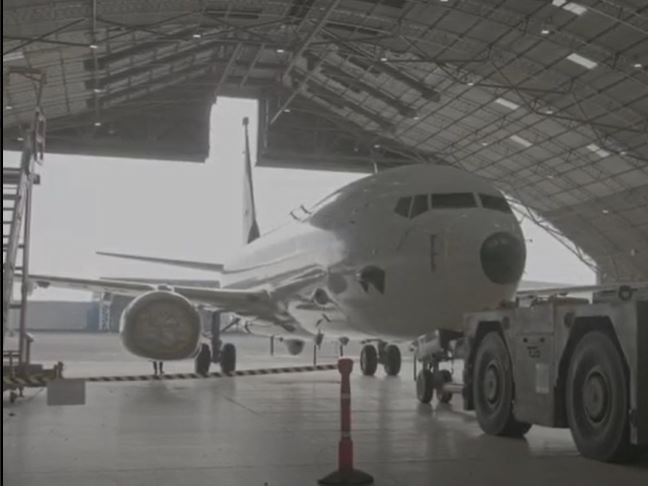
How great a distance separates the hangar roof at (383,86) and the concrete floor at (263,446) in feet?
44.7

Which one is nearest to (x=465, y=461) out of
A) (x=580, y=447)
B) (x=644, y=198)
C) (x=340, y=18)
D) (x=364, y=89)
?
(x=580, y=447)

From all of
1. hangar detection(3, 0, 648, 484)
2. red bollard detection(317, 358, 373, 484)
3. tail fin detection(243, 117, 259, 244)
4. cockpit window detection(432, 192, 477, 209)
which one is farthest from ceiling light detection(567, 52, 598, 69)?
red bollard detection(317, 358, 373, 484)

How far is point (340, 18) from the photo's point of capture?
88.3ft

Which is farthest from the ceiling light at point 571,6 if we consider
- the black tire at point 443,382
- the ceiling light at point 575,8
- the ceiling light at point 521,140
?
the black tire at point 443,382

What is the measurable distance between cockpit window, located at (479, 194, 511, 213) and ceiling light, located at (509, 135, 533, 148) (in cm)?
2374

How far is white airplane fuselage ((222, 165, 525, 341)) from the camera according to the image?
10.5m

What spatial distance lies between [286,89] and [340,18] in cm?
920

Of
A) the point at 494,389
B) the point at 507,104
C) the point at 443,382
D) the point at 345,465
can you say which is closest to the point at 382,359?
the point at 443,382

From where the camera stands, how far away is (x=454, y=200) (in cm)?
1150

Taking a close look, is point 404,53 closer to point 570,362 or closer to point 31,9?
point 31,9

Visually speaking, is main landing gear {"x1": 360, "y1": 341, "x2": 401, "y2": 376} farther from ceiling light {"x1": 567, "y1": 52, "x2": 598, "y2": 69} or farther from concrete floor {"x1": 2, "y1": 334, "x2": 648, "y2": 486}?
ceiling light {"x1": 567, "y1": 52, "x2": 598, "y2": 69}

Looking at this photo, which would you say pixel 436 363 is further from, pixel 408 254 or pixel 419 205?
pixel 419 205

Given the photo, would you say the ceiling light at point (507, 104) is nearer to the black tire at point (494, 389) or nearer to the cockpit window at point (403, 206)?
the cockpit window at point (403, 206)

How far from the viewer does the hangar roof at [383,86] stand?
24516 mm
